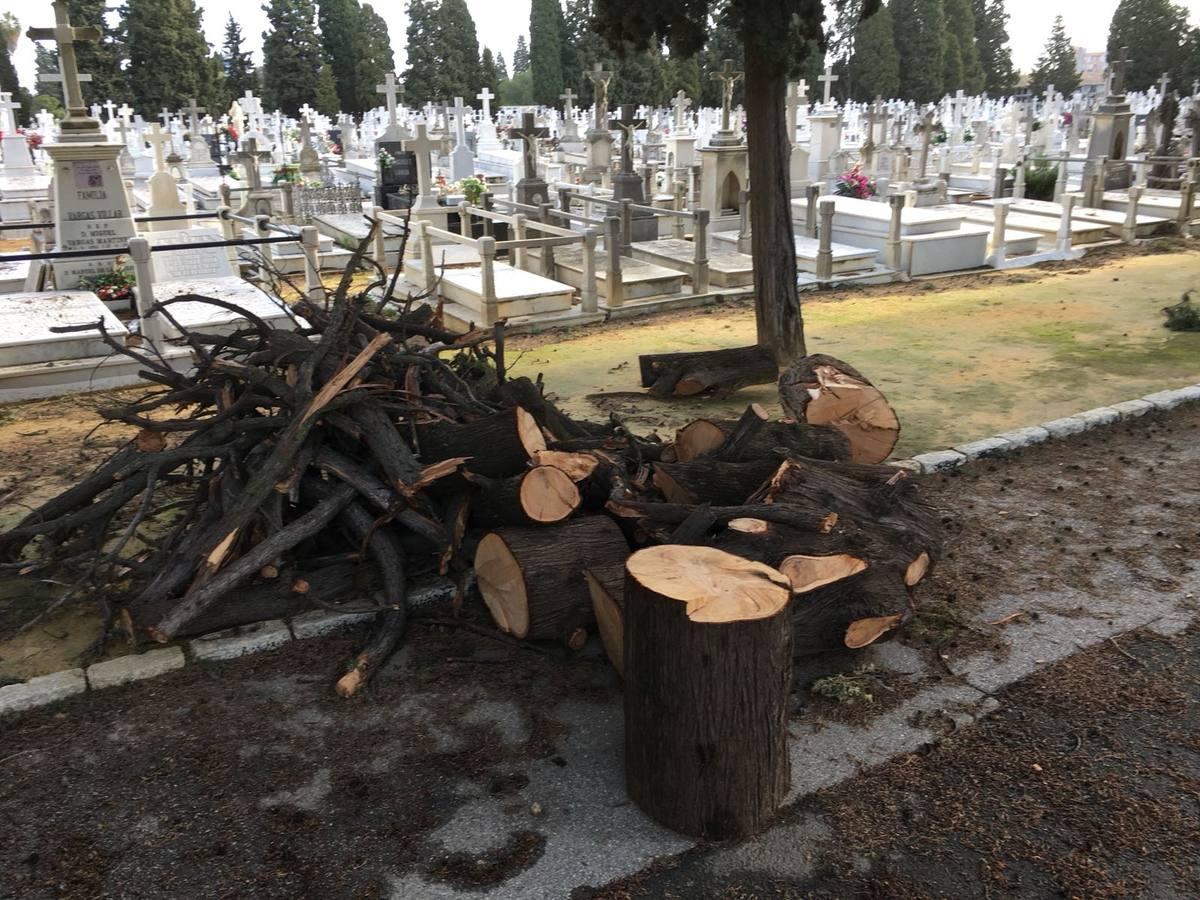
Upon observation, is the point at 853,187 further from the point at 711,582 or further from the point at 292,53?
the point at 292,53

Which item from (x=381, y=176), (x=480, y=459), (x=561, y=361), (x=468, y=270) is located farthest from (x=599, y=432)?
(x=381, y=176)

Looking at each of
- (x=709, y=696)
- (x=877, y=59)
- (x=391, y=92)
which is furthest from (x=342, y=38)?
(x=709, y=696)

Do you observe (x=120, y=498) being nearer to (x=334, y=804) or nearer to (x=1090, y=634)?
(x=334, y=804)

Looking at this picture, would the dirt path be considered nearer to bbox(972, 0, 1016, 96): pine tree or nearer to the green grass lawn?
the green grass lawn

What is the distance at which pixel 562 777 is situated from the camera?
3.36m

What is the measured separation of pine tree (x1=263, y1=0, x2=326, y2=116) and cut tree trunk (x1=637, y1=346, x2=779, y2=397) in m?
44.7

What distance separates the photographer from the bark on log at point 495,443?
452 cm

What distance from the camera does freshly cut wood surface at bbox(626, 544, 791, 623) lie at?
293 cm

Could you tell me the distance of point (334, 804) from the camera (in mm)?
3229

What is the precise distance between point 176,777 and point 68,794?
1.14 feet

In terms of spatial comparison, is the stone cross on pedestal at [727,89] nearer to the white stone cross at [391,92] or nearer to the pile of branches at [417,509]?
the white stone cross at [391,92]

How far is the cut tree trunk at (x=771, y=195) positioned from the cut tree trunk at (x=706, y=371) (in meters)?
0.25

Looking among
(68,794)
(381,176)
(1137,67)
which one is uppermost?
(1137,67)

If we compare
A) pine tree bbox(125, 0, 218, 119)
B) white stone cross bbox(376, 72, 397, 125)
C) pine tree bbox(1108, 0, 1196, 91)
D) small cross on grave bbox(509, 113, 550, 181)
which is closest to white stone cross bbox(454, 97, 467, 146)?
white stone cross bbox(376, 72, 397, 125)
